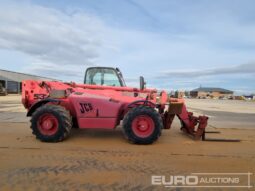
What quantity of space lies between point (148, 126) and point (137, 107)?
58 cm

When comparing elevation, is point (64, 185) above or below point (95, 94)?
below

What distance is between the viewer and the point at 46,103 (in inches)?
347

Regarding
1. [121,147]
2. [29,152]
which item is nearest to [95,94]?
[121,147]

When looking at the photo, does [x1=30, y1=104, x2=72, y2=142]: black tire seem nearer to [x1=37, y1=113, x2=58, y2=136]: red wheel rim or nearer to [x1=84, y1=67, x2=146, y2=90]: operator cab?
[x1=37, y1=113, x2=58, y2=136]: red wheel rim

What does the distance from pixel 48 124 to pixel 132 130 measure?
2.23 m

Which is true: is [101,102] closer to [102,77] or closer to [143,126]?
[143,126]

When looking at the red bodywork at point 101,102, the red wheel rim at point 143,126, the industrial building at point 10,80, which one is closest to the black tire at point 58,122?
the red bodywork at point 101,102

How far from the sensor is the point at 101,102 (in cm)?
849

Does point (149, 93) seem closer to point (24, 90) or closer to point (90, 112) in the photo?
point (90, 112)

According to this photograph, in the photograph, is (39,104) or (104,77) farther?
(104,77)

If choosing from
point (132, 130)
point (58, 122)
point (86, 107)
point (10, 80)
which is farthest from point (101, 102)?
point (10, 80)

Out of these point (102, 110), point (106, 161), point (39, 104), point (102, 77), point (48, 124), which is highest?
point (102, 77)

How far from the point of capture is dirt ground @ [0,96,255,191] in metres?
4.94

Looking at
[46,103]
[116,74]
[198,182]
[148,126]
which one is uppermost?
[116,74]
